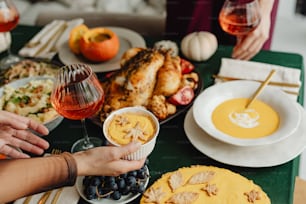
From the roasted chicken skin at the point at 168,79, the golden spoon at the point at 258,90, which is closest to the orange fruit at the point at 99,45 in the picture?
the roasted chicken skin at the point at 168,79

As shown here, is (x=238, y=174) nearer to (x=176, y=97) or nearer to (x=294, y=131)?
(x=294, y=131)

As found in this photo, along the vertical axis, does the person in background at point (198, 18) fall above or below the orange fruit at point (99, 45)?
below

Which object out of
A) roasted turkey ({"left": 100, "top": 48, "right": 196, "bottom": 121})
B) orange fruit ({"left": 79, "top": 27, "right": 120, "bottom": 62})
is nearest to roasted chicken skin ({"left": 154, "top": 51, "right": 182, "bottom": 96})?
roasted turkey ({"left": 100, "top": 48, "right": 196, "bottom": 121})

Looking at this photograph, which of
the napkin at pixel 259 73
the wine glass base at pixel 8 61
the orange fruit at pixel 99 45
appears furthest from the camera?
the wine glass base at pixel 8 61

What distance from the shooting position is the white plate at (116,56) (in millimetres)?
1633

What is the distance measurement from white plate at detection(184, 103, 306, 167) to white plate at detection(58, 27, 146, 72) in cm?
45

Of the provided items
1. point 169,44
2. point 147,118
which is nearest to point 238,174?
point 147,118

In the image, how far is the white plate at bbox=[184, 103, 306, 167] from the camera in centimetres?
122

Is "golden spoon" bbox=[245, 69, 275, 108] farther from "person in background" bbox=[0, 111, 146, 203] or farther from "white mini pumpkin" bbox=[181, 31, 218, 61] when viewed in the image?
"person in background" bbox=[0, 111, 146, 203]

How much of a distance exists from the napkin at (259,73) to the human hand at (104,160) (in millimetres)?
589

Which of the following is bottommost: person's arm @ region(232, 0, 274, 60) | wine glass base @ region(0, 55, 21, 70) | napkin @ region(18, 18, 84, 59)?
wine glass base @ region(0, 55, 21, 70)

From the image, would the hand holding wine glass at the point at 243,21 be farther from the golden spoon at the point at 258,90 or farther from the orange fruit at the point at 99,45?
the orange fruit at the point at 99,45

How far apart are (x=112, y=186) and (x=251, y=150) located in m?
0.40

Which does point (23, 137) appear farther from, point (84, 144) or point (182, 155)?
point (182, 155)
